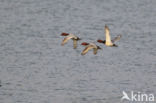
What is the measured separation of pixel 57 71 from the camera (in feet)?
84.7

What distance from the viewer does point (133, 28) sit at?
34438 millimetres

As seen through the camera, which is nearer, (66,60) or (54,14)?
(66,60)

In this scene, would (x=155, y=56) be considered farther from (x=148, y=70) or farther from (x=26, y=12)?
(x=26, y=12)

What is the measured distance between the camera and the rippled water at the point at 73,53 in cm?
2317

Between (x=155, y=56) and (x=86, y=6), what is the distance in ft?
45.8

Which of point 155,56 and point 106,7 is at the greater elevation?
point 106,7

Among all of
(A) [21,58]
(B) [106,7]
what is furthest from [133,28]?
(A) [21,58]

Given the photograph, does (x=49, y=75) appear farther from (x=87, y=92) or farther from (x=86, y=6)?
(x=86, y=6)

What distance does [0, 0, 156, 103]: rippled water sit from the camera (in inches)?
912

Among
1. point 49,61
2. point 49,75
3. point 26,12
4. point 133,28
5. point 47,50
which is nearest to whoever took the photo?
point 49,75

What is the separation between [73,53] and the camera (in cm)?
2891

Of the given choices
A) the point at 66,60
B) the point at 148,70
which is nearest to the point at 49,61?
the point at 66,60

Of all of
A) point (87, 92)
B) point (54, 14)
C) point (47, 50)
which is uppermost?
point (54, 14)

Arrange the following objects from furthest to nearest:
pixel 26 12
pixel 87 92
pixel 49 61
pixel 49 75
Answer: pixel 26 12 < pixel 49 61 < pixel 49 75 < pixel 87 92
